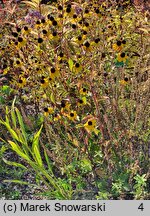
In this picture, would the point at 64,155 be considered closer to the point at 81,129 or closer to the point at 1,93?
the point at 81,129

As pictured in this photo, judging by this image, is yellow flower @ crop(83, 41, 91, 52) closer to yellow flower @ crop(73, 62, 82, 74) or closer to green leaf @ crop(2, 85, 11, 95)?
yellow flower @ crop(73, 62, 82, 74)

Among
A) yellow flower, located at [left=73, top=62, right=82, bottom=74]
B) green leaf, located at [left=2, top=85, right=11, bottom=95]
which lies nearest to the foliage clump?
yellow flower, located at [left=73, top=62, right=82, bottom=74]

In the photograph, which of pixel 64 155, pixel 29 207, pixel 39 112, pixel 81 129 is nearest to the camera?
pixel 29 207

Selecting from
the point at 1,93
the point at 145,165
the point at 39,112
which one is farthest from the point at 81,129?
the point at 1,93

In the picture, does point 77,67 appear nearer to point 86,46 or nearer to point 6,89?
point 86,46

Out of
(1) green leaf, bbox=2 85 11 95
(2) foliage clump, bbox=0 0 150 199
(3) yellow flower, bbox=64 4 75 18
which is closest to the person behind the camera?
(2) foliage clump, bbox=0 0 150 199

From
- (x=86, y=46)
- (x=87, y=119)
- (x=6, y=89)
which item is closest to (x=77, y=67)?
A: (x=86, y=46)

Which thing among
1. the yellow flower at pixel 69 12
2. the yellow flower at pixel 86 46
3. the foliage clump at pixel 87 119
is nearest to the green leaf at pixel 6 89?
the foliage clump at pixel 87 119

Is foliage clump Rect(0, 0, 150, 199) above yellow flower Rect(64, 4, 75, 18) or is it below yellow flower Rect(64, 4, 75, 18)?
below

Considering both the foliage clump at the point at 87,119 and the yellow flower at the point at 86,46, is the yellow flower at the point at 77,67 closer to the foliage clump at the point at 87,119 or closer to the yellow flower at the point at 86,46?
the foliage clump at the point at 87,119

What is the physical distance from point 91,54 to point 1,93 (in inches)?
38.9

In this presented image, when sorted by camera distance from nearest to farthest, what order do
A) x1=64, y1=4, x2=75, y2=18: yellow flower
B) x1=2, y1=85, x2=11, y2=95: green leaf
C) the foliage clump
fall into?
the foliage clump < x1=64, y1=4, x2=75, y2=18: yellow flower < x1=2, y1=85, x2=11, y2=95: green leaf

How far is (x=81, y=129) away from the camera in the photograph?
2.67 metres

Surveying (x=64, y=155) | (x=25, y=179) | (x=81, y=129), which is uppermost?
(x=81, y=129)
